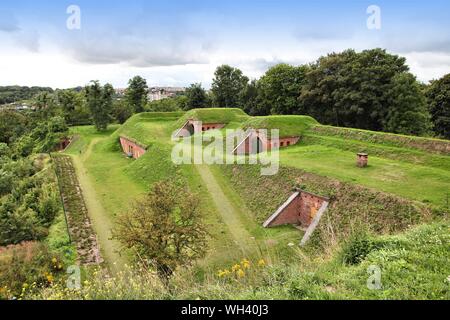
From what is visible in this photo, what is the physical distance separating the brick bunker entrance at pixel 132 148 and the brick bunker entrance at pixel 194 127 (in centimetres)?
396

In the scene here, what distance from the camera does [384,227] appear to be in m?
12.0

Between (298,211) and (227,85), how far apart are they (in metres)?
34.0

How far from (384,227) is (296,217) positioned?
4.31 meters

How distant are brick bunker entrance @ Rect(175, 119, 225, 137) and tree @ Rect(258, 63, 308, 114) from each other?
10538 mm

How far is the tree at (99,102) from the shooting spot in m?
41.1

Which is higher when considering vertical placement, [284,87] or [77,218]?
[284,87]

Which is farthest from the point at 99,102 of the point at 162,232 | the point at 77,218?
the point at 162,232

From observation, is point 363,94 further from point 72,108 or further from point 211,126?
point 72,108

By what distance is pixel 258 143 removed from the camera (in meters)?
24.7

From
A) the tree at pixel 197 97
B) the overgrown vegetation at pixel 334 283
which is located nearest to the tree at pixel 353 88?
the tree at pixel 197 97

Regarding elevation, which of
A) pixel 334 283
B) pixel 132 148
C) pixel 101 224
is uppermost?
pixel 334 283

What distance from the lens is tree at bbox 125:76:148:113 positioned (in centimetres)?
4950

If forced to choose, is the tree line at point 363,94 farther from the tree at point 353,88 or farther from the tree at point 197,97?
the tree at point 197,97

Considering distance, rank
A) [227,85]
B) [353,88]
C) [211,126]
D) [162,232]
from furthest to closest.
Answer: [227,85], [211,126], [353,88], [162,232]
